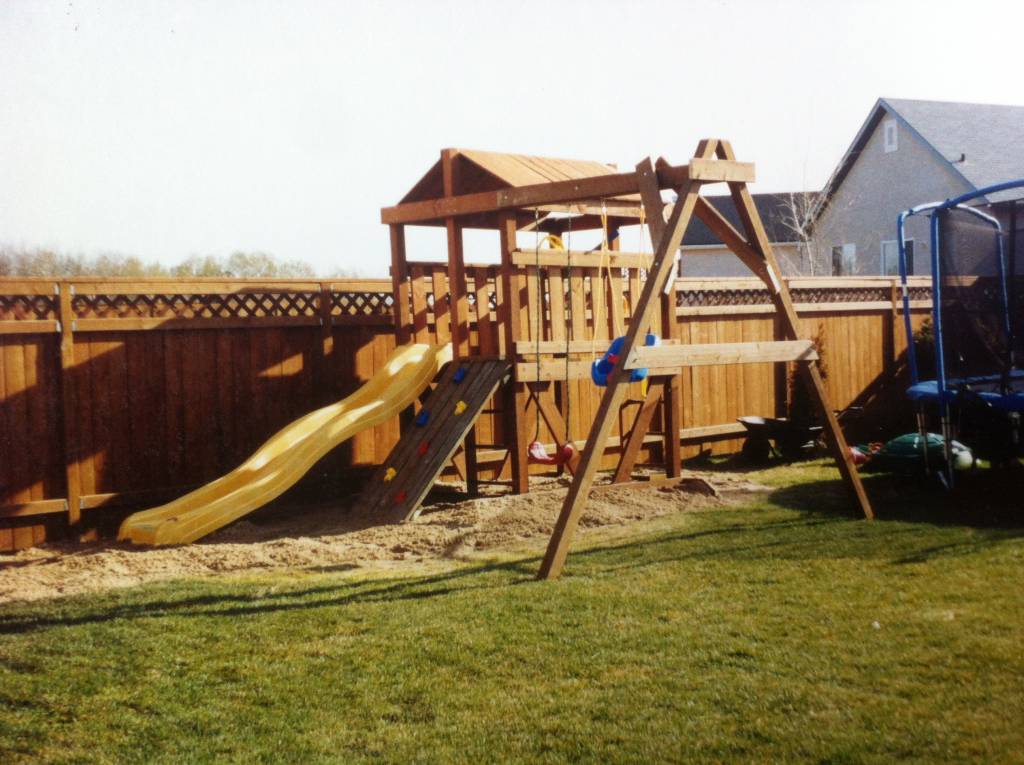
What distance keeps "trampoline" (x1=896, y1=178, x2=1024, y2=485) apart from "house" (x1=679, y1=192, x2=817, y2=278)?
26.4 metres

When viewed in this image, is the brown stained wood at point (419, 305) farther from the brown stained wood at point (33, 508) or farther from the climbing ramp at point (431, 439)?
the brown stained wood at point (33, 508)

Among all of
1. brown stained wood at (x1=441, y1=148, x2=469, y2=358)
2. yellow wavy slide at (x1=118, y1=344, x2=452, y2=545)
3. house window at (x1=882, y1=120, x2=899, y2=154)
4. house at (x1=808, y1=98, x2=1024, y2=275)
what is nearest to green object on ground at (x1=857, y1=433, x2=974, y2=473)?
brown stained wood at (x1=441, y1=148, x2=469, y2=358)

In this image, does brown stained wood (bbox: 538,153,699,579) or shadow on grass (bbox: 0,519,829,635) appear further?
brown stained wood (bbox: 538,153,699,579)

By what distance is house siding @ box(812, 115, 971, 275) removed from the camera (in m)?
28.1

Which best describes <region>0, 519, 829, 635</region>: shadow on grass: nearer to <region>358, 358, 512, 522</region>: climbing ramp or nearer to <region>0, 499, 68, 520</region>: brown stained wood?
<region>358, 358, 512, 522</region>: climbing ramp

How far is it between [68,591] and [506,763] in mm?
4009

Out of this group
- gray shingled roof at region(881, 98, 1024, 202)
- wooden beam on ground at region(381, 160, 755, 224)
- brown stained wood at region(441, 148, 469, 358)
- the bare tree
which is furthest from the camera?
the bare tree

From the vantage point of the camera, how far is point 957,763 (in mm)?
3217

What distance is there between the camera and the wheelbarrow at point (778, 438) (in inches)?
444

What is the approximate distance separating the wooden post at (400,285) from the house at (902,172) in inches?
817

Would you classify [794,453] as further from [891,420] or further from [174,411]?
[174,411]

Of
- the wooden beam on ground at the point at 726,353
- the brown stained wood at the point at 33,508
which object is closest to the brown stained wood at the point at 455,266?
the wooden beam on ground at the point at 726,353

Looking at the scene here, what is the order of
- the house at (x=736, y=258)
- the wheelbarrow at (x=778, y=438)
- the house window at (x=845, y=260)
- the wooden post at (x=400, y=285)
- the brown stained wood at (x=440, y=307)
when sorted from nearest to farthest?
the wooden post at (x=400, y=285) < the brown stained wood at (x=440, y=307) < the wheelbarrow at (x=778, y=438) < the house window at (x=845, y=260) < the house at (x=736, y=258)

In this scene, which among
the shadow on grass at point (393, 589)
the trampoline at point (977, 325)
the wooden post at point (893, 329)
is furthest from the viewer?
the wooden post at point (893, 329)
